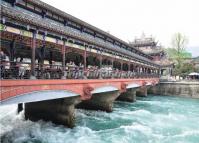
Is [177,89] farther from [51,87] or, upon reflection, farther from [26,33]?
[26,33]

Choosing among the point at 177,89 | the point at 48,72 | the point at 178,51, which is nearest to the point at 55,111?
the point at 48,72

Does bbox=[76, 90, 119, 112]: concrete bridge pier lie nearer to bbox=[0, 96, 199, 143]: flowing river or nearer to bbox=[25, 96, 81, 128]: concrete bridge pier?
bbox=[0, 96, 199, 143]: flowing river

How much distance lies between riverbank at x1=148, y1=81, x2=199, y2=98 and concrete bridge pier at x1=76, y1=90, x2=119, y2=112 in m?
24.3

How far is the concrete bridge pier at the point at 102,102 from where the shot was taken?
25969 millimetres

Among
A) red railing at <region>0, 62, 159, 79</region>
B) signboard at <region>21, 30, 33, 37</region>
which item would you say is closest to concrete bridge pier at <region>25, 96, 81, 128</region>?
red railing at <region>0, 62, 159, 79</region>

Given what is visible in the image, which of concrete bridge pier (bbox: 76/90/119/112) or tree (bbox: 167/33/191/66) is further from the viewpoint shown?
tree (bbox: 167/33/191/66)

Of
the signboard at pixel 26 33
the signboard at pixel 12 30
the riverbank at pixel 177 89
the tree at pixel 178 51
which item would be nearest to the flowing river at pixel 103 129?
the signboard at pixel 26 33

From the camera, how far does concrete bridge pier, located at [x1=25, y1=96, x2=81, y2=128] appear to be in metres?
18.4

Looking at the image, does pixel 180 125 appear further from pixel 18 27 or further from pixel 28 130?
pixel 18 27

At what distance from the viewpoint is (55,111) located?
19.2m

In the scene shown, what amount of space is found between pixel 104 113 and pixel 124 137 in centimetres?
787

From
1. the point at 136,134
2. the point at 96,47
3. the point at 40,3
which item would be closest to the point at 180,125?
the point at 136,134

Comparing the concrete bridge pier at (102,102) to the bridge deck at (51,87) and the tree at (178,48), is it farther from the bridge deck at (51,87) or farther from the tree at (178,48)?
the tree at (178,48)

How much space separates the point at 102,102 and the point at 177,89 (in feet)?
85.6
